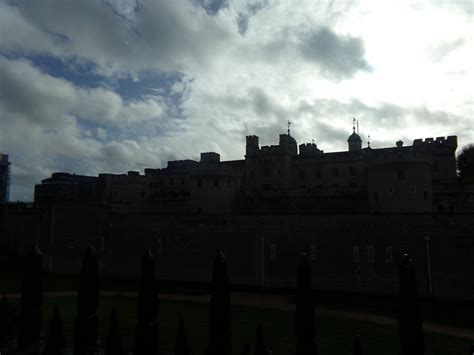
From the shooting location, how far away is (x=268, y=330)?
19922 millimetres

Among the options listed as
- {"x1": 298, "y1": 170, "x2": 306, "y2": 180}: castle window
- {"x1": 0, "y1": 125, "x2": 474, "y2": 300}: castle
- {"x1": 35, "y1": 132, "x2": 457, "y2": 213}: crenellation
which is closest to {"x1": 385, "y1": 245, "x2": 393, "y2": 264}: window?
{"x1": 0, "y1": 125, "x2": 474, "y2": 300}: castle

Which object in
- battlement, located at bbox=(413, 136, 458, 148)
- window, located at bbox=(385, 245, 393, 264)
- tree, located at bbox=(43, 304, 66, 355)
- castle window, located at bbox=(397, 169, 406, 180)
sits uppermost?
battlement, located at bbox=(413, 136, 458, 148)

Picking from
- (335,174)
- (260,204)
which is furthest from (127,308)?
(335,174)

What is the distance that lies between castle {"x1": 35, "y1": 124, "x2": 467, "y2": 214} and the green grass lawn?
17447 mm

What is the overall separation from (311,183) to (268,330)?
30.7m

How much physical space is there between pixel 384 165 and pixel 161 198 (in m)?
27.1

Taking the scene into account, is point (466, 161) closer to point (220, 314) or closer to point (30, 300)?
point (220, 314)

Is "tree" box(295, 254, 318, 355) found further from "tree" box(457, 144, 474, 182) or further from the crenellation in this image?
"tree" box(457, 144, 474, 182)

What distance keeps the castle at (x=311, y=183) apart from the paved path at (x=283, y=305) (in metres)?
14.1

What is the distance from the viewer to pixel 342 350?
17.0 meters

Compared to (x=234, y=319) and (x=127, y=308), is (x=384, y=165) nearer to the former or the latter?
(x=234, y=319)

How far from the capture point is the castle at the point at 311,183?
35.8m

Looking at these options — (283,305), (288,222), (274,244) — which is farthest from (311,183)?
(283,305)

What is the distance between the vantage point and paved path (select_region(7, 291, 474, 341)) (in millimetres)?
20906
